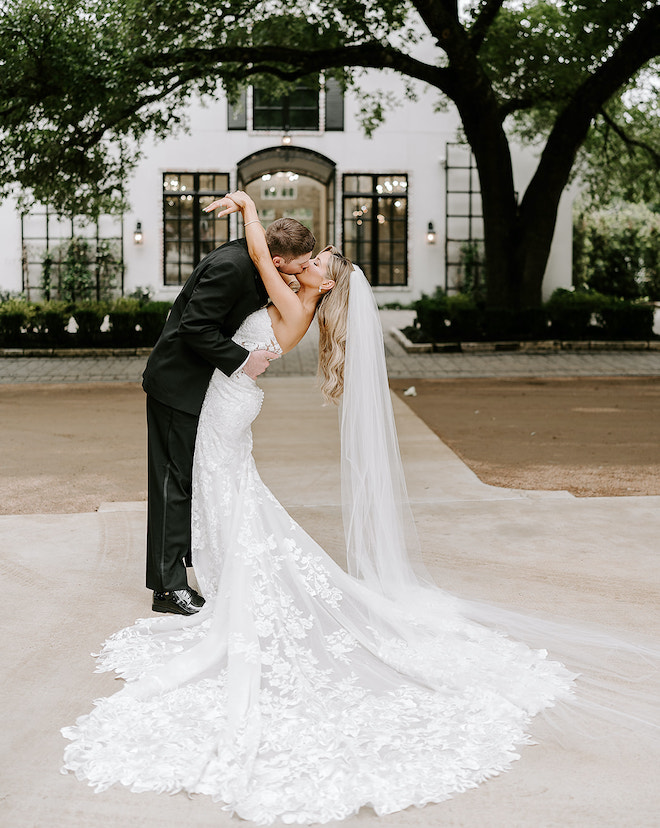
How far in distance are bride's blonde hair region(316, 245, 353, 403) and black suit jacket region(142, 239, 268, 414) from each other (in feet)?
1.02

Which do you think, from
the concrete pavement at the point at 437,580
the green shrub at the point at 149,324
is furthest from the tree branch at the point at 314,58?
the concrete pavement at the point at 437,580

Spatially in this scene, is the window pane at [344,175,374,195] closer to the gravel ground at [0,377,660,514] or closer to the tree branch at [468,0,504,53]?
the tree branch at [468,0,504,53]

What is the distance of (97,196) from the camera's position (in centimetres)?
1631

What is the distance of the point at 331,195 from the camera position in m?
23.5

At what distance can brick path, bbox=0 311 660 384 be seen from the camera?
14797 mm

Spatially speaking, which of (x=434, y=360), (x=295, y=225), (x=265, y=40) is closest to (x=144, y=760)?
(x=295, y=225)

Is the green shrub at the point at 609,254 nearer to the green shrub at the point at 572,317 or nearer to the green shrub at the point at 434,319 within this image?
the green shrub at the point at 572,317

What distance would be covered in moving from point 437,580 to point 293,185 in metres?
26.8

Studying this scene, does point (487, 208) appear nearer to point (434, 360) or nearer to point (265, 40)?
point (434, 360)

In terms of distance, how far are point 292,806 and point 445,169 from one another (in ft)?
70.2

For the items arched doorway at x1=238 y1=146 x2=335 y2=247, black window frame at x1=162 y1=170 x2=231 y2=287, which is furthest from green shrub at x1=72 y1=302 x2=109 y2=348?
arched doorway at x1=238 y1=146 x2=335 y2=247

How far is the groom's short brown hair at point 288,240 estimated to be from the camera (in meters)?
4.34

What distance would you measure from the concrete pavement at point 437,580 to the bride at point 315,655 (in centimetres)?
11

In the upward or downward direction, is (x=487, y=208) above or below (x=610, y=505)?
above
